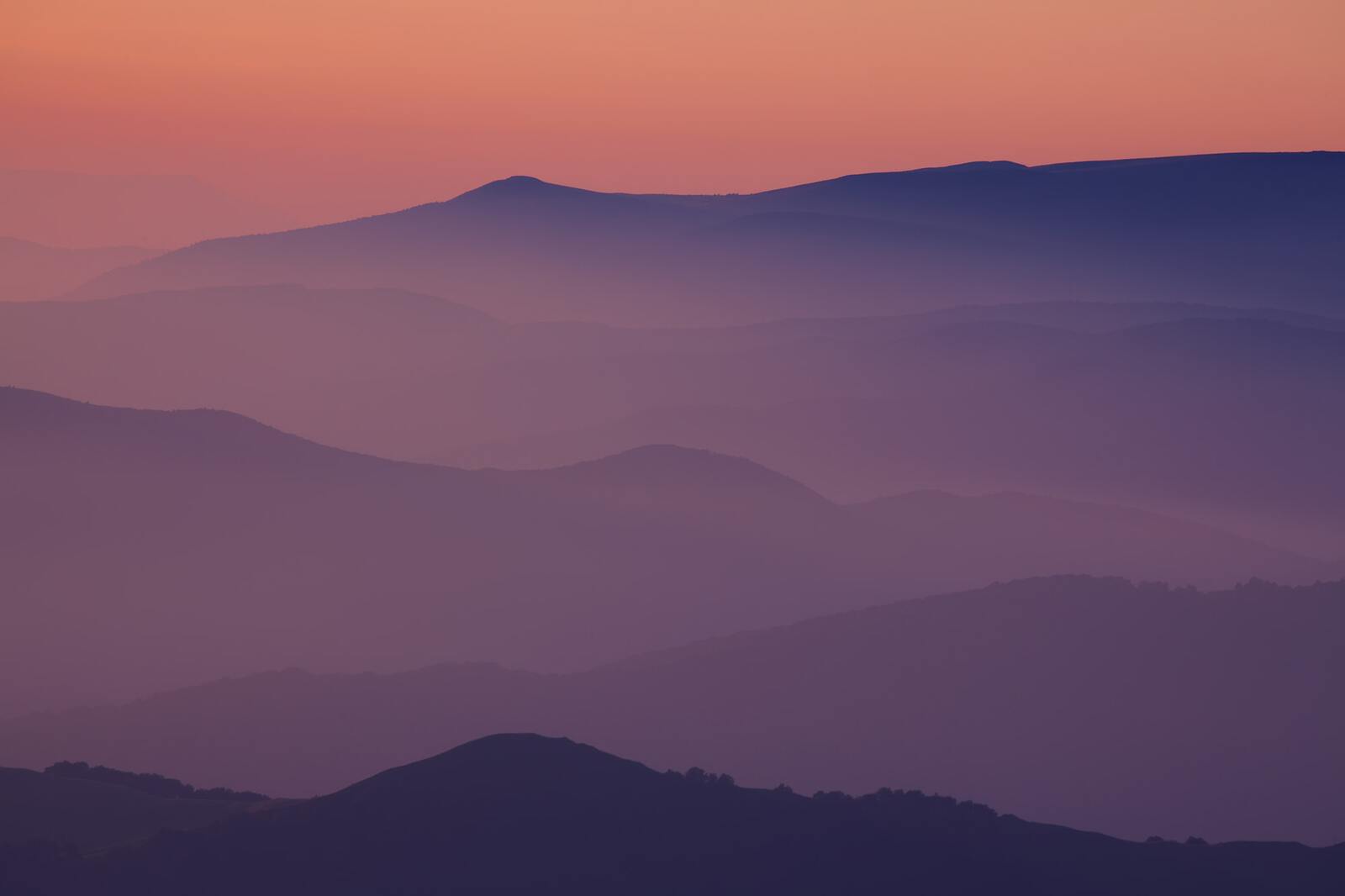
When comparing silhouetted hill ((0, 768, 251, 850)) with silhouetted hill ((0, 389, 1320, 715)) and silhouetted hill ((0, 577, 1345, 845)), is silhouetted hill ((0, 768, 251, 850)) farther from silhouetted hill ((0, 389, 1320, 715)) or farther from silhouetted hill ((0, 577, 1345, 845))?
silhouetted hill ((0, 389, 1320, 715))

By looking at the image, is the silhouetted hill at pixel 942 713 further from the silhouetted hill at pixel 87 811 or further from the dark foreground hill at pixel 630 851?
the silhouetted hill at pixel 87 811

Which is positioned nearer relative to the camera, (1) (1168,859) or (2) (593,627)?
(1) (1168,859)

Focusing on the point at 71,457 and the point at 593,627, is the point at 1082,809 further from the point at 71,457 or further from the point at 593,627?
the point at 71,457

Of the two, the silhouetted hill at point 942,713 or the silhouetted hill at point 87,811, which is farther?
the silhouetted hill at point 942,713

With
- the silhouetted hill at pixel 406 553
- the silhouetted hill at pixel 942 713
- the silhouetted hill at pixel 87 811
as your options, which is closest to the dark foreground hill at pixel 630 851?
the silhouetted hill at pixel 87 811

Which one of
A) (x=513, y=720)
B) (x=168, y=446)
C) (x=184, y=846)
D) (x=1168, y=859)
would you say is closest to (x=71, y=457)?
(x=168, y=446)

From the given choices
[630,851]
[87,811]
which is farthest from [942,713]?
[87,811]
